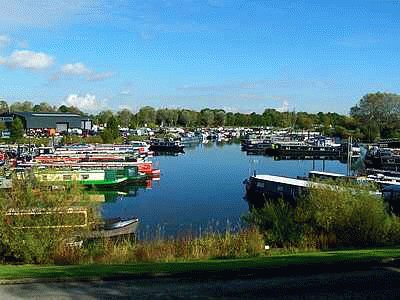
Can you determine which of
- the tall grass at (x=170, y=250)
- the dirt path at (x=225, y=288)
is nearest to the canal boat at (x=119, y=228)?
the tall grass at (x=170, y=250)

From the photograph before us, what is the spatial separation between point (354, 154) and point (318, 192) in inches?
2847

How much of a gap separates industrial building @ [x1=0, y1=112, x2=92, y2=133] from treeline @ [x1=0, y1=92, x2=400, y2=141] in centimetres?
789

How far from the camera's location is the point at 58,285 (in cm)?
1138

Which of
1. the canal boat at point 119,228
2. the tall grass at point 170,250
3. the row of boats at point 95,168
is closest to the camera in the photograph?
the tall grass at point 170,250

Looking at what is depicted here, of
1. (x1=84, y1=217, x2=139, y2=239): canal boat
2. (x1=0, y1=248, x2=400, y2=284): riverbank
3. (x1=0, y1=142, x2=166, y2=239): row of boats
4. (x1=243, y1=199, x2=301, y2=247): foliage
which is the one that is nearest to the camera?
(x1=0, y1=248, x2=400, y2=284): riverbank

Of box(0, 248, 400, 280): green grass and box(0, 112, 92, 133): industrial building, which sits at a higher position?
box(0, 112, 92, 133): industrial building

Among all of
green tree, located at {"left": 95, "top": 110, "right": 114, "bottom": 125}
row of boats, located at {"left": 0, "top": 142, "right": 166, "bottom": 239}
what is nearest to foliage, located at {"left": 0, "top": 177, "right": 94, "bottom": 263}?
row of boats, located at {"left": 0, "top": 142, "right": 166, "bottom": 239}

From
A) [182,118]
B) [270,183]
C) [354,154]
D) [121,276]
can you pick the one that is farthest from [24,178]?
[182,118]

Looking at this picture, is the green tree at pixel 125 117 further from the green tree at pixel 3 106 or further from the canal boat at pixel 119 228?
the canal boat at pixel 119 228

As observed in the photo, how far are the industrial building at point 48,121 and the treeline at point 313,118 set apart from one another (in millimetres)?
7887

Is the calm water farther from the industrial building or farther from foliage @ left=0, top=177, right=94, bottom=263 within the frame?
the industrial building

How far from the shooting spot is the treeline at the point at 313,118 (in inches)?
4953

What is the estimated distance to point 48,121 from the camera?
127m

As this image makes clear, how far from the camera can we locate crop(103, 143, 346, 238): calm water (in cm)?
3612
